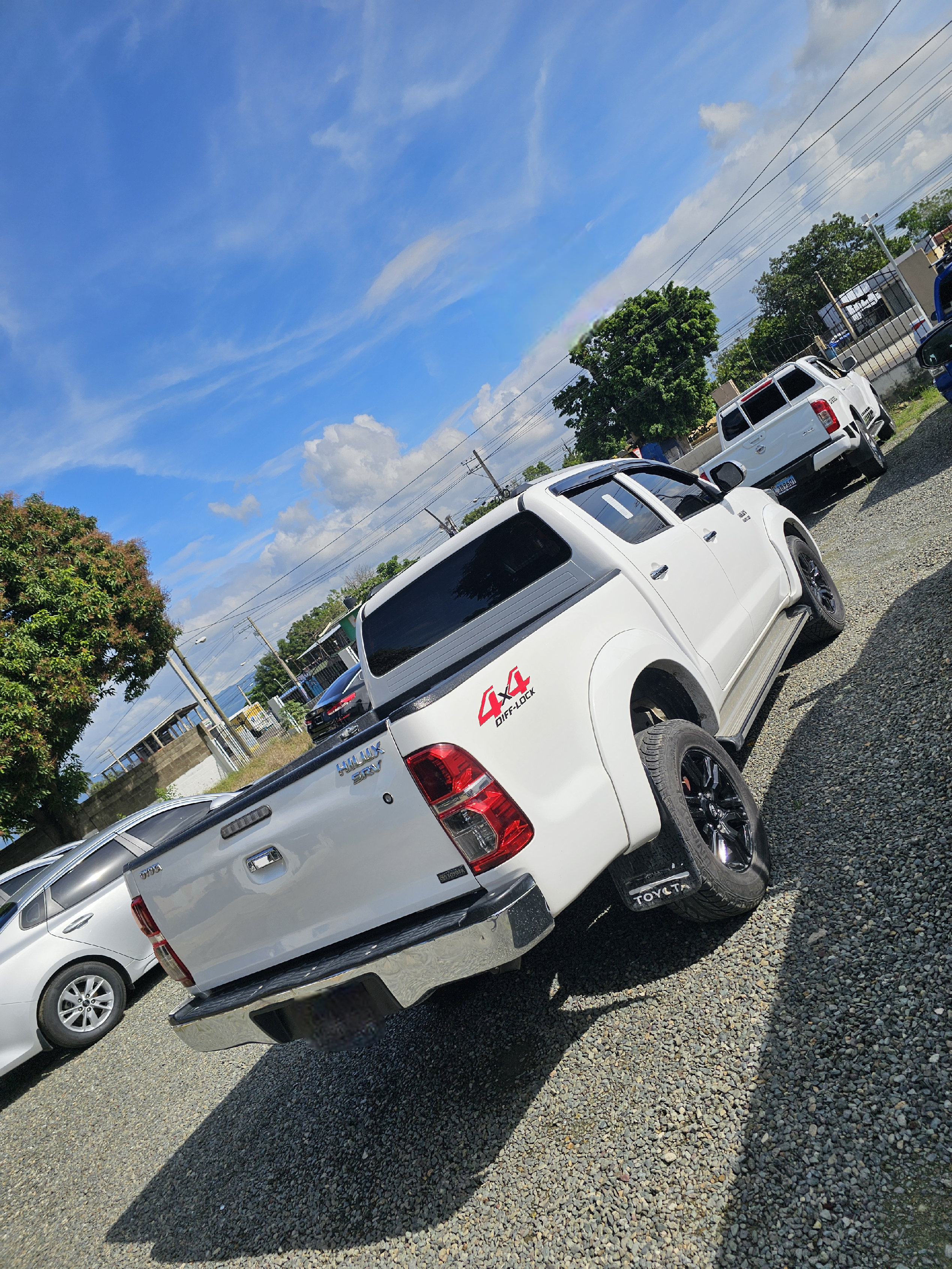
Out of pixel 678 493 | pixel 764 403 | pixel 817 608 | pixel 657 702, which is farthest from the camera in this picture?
pixel 764 403

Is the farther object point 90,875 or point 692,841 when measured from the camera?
point 90,875

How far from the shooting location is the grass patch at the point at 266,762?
62.0 ft

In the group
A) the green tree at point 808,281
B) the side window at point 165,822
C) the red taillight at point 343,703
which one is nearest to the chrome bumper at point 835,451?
the red taillight at point 343,703

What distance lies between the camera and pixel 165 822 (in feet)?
24.0

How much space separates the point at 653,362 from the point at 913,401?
108 feet

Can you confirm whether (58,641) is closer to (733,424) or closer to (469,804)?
(733,424)

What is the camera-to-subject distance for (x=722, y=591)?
4504mm

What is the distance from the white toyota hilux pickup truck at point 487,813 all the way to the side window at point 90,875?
12.6 feet

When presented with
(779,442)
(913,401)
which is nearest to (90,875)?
(779,442)

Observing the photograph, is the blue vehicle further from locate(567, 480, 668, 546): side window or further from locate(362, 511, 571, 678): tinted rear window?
locate(362, 511, 571, 678): tinted rear window

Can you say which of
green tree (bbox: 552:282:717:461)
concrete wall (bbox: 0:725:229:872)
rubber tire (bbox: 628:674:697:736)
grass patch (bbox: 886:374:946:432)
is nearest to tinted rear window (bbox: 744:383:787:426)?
grass patch (bbox: 886:374:946:432)

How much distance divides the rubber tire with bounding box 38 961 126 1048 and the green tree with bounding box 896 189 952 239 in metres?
83.7

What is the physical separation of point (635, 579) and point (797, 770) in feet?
4.82

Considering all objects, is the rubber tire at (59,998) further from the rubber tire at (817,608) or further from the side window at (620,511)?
the rubber tire at (817,608)
